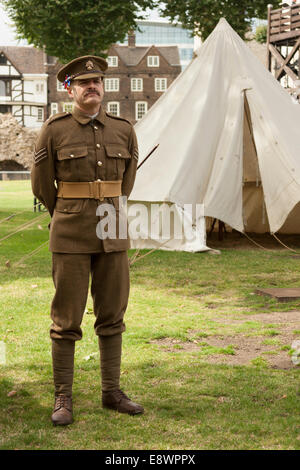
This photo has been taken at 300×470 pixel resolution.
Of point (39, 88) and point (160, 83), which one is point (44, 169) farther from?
point (160, 83)

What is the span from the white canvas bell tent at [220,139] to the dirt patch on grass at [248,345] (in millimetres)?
3759

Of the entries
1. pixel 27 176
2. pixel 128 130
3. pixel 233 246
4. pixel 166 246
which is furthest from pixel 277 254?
pixel 27 176

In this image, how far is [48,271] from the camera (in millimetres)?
8555

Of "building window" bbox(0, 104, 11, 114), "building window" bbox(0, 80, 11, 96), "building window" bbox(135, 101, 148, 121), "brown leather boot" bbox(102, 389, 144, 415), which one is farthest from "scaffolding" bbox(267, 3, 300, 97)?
"building window" bbox(0, 80, 11, 96)

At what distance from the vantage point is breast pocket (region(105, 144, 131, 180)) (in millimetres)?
3689

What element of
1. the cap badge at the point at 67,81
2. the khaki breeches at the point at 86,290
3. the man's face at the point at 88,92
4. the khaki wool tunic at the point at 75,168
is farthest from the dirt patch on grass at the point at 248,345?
the cap badge at the point at 67,81

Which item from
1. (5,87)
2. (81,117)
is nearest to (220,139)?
(81,117)

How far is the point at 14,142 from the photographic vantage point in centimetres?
3806

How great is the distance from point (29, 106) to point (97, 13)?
2929cm

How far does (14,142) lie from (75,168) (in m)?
35.6

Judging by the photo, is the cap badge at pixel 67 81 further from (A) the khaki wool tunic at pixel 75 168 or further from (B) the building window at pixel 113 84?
(B) the building window at pixel 113 84

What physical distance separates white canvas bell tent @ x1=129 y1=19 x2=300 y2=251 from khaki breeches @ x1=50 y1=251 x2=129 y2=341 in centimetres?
551

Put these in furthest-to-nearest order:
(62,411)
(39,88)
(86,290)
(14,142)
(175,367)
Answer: (39,88), (14,142), (175,367), (86,290), (62,411)

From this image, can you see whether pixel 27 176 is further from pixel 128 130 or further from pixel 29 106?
pixel 128 130
